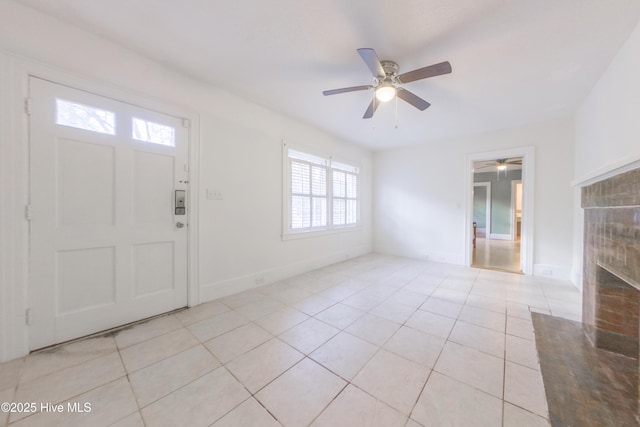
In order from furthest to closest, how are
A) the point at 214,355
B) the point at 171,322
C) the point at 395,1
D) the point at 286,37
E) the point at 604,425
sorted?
the point at 171,322 < the point at 286,37 < the point at 214,355 < the point at 395,1 < the point at 604,425

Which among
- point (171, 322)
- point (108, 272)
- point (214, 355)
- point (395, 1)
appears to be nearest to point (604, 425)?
point (214, 355)

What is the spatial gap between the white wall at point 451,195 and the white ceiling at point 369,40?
904 millimetres

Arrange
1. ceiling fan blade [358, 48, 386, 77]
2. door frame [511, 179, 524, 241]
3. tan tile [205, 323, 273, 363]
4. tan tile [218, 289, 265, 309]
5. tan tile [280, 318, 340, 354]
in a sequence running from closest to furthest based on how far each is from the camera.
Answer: ceiling fan blade [358, 48, 386, 77], tan tile [205, 323, 273, 363], tan tile [280, 318, 340, 354], tan tile [218, 289, 265, 309], door frame [511, 179, 524, 241]

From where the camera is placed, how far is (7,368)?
1582 millimetres

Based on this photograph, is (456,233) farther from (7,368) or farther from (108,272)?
(7,368)

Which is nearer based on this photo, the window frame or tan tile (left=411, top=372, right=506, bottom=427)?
tan tile (left=411, top=372, right=506, bottom=427)

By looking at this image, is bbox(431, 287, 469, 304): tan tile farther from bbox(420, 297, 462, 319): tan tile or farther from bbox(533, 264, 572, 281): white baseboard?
bbox(533, 264, 572, 281): white baseboard

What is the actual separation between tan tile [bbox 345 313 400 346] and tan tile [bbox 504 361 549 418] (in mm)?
819

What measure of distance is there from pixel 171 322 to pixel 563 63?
461 cm

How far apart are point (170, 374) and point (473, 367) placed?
6.99 ft

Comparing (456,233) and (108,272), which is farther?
(456,233)

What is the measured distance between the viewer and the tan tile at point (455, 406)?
3.98 ft

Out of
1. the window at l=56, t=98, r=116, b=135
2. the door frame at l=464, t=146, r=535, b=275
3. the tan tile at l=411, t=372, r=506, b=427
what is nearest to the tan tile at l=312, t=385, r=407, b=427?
the tan tile at l=411, t=372, r=506, b=427

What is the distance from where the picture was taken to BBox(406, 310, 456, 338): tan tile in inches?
82.1
